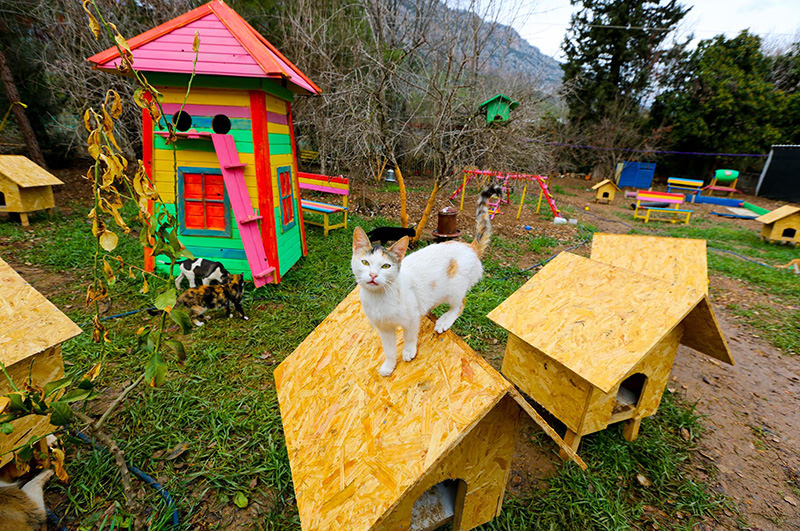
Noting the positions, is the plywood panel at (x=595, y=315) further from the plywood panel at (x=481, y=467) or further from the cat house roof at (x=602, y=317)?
the plywood panel at (x=481, y=467)

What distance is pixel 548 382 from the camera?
2730mm

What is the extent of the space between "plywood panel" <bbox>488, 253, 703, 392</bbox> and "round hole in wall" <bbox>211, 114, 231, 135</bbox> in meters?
4.65

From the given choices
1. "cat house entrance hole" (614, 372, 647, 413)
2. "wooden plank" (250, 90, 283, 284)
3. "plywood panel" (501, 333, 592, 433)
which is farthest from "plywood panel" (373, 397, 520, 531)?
"wooden plank" (250, 90, 283, 284)

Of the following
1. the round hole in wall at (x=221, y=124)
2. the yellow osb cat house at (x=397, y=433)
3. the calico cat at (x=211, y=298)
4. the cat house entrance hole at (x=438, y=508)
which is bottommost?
the cat house entrance hole at (x=438, y=508)

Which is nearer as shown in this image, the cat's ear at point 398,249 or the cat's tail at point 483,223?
the cat's ear at point 398,249

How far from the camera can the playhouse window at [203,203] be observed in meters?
4.86

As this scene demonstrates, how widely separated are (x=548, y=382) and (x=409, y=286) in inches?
68.9

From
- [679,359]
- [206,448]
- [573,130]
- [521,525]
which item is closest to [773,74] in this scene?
[573,130]

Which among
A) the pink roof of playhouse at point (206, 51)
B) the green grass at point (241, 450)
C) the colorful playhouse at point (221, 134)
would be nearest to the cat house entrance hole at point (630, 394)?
the green grass at point (241, 450)

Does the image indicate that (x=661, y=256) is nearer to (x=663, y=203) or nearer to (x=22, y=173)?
(x=663, y=203)

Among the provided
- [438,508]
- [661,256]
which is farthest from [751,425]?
[438,508]

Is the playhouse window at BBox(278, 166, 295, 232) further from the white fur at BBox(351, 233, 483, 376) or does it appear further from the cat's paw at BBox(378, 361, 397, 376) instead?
the cat's paw at BBox(378, 361, 397, 376)

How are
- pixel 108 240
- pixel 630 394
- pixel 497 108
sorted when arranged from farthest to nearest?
pixel 497 108 < pixel 630 394 < pixel 108 240

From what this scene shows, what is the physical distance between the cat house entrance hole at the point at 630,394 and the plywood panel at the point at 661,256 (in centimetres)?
110
